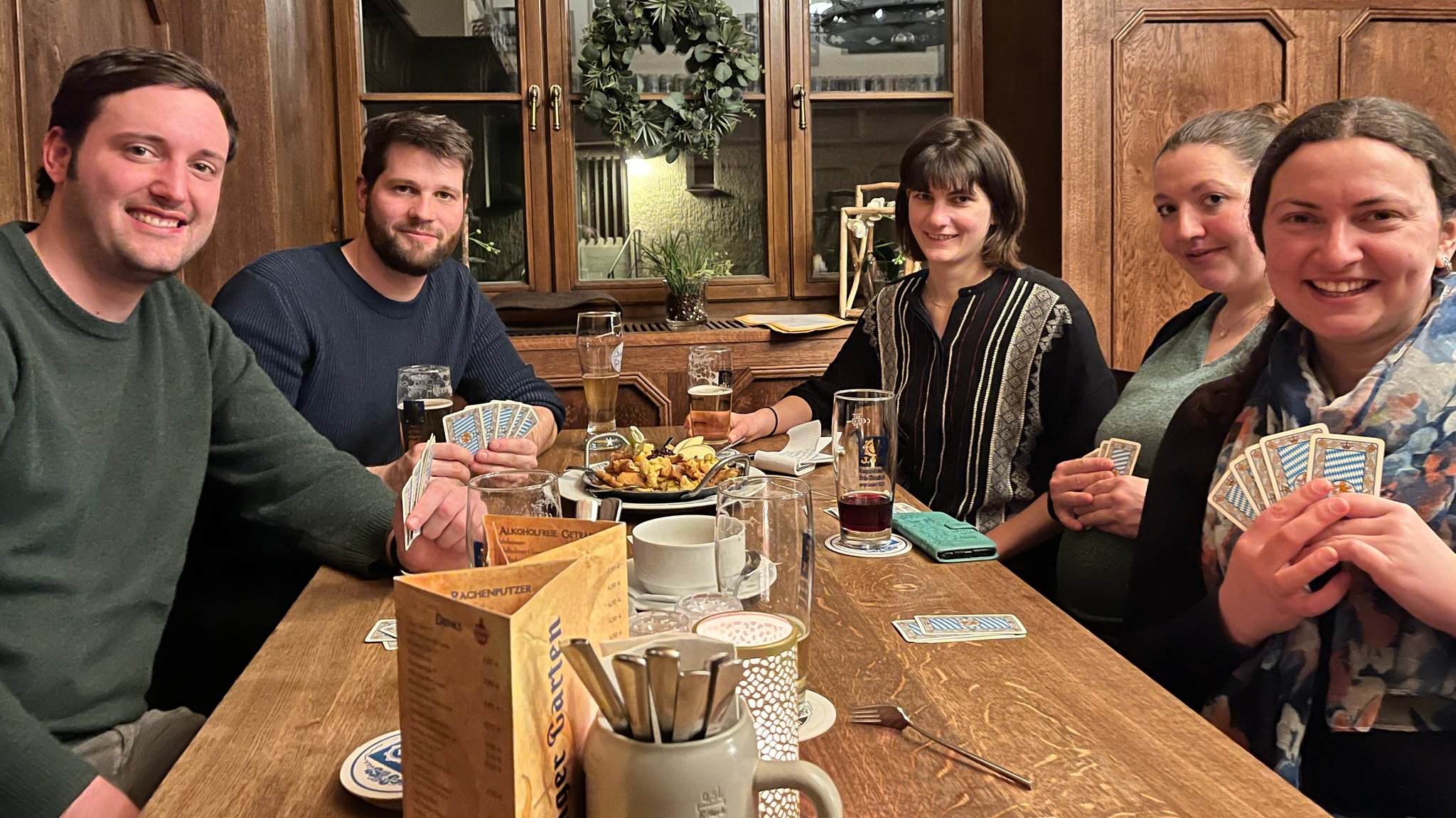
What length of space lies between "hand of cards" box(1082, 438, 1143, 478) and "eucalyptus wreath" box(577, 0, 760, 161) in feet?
7.65

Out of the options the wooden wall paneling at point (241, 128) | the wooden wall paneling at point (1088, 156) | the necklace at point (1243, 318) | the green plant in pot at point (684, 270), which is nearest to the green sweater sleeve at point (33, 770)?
the necklace at point (1243, 318)

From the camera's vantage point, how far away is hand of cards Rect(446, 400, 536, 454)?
1.75 meters

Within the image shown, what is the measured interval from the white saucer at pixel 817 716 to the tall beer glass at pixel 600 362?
1.24m

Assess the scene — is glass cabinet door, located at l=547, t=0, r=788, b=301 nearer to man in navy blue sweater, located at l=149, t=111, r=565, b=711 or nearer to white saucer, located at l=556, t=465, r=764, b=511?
man in navy blue sweater, located at l=149, t=111, r=565, b=711

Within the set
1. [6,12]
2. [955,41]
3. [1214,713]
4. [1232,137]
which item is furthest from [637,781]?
[955,41]

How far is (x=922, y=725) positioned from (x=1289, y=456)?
58 cm

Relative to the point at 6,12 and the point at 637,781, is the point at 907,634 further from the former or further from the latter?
the point at 6,12

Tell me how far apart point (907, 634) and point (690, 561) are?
25cm

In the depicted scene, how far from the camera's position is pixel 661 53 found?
149 inches

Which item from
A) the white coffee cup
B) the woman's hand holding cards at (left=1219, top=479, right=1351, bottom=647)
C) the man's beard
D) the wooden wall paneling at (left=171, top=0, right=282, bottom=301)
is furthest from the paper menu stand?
the wooden wall paneling at (left=171, top=0, right=282, bottom=301)

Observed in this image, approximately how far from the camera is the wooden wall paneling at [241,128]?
3.06 meters

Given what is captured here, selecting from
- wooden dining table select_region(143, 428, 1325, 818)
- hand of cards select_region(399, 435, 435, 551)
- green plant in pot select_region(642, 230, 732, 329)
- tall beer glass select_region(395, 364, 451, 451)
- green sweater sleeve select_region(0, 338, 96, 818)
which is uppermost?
green plant in pot select_region(642, 230, 732, 329)

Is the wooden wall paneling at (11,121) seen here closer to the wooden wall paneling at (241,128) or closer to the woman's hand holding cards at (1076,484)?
the wooden wall paneling at (241,128)

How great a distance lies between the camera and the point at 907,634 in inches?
46.8
